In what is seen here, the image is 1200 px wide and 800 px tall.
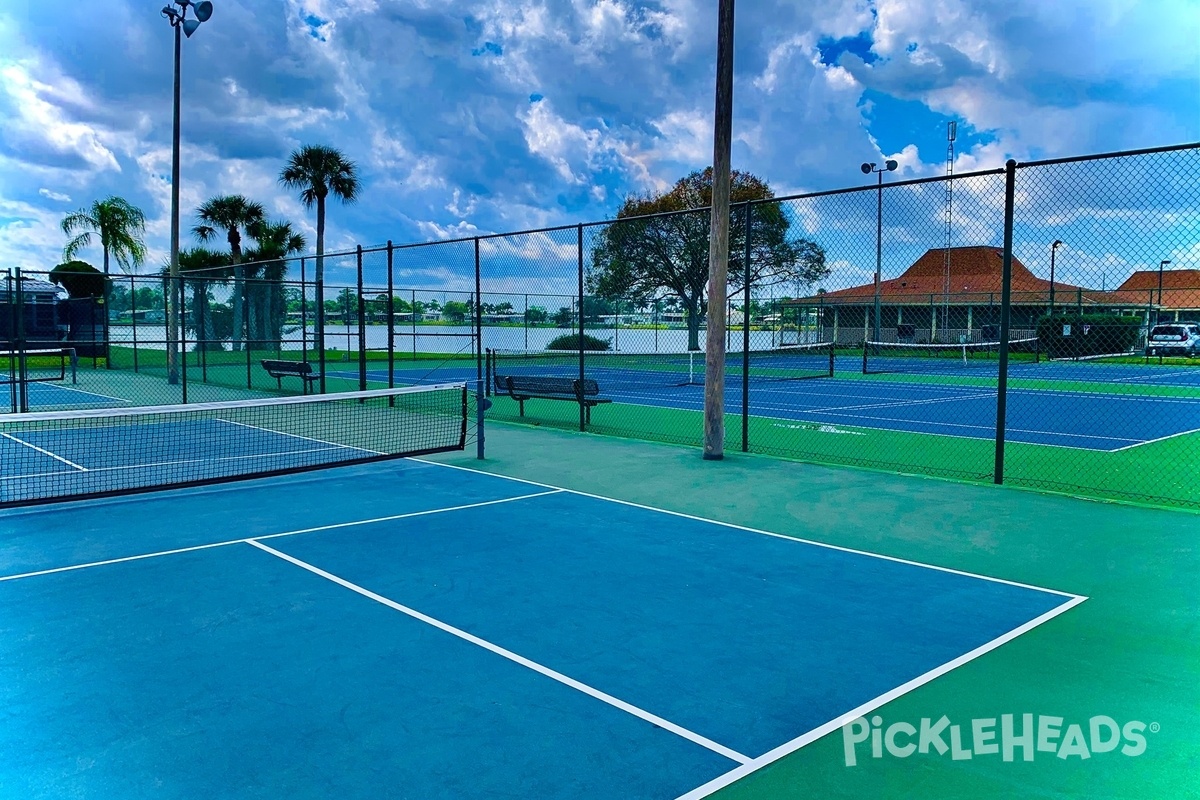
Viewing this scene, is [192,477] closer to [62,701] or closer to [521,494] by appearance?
[521,494]

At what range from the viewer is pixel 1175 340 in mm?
37500

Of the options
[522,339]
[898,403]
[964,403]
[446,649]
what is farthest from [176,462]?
[522,339]

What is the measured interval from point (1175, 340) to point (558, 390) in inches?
1297

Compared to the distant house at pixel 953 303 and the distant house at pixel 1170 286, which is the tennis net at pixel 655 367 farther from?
the distant house at pixel 1170 286

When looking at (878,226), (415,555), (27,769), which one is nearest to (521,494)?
(415,555)

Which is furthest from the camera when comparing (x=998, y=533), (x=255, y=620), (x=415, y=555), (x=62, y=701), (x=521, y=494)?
(x=521, y=494)

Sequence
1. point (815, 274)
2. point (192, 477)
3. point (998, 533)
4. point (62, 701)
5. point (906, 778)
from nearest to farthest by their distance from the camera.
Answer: point (906, 778) → point (62, 701) → point (998, 533) → point (192, 477) → point (815, 274)

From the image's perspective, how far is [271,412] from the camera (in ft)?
58.4

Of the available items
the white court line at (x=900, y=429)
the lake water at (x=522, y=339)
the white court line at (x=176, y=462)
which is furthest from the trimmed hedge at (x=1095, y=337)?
the white court line at (x=176, y=462)

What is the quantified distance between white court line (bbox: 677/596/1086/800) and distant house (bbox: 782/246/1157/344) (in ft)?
99.7

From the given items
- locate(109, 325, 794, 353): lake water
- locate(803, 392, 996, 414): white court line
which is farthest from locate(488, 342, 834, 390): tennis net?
locate(803, 392, 996, 414): white court line

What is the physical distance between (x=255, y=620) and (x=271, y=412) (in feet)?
43.2

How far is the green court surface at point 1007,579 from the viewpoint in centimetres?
366

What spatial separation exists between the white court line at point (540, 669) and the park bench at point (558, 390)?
8.66m
